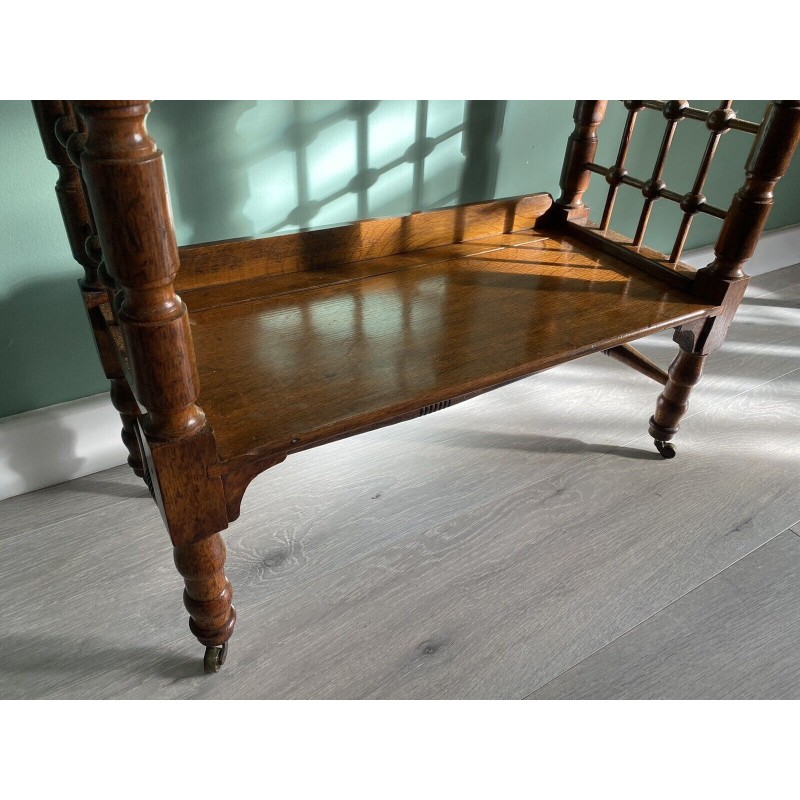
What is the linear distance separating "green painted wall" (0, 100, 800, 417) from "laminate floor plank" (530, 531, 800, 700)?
0.81 m

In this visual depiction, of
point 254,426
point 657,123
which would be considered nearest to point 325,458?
point 254,426

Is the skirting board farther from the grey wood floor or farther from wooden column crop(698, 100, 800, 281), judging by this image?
wooden column crop(698, 100, 800, 281)

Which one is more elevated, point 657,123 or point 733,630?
point 657,123

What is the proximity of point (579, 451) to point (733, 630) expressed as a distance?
40 cm

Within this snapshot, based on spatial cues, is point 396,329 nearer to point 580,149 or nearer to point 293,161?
point 293,161

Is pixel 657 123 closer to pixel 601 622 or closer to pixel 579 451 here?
pixel 579 451

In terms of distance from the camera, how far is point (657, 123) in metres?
1.38

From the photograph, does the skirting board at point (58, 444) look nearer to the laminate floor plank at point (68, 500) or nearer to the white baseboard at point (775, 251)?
the laminate floor plank at point (68, 500)

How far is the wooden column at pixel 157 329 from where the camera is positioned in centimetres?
44

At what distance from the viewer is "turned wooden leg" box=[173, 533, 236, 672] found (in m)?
0.71

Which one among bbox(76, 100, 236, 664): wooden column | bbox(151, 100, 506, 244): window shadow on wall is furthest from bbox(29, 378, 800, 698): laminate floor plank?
bbox(151, 100, 506, 244): window shadow on wall

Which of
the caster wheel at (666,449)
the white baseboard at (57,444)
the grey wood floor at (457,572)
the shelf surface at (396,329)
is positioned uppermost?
the shelf surface at (396,329)

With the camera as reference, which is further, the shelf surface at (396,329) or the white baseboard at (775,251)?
the white baseboard at (775,251)

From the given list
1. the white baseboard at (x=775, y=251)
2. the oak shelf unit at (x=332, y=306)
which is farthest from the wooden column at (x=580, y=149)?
the white baseboard at (x=775, y=251)
